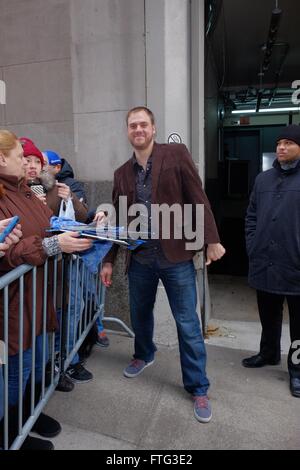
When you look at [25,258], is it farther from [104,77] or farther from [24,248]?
[104,77]

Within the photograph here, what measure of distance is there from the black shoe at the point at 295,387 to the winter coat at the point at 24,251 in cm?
180

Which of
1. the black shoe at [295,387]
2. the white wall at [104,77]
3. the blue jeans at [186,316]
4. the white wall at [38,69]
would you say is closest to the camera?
the blue jeans at [186,316]

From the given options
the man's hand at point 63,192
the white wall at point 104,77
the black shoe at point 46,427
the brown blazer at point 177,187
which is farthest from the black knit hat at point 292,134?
the black shoe at point 46,427

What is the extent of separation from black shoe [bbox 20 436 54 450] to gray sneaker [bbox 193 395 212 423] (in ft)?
2.92

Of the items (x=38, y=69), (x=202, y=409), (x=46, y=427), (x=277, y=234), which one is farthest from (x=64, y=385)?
(x=38, y=69)

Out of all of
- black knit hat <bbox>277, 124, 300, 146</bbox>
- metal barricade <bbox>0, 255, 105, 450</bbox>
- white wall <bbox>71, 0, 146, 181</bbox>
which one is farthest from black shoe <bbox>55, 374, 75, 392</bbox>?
black knit hat <bbox>277, 124, 300, 146</bbox>

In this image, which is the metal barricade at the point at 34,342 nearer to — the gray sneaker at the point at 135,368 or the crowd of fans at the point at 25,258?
the crowd of fans at the point at 25,258

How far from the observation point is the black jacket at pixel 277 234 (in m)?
2.61

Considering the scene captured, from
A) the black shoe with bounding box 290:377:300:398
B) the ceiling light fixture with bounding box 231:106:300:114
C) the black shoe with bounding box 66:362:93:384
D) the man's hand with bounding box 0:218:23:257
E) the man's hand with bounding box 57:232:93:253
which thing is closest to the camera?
the man's hand with bounding box 0:218:23:257

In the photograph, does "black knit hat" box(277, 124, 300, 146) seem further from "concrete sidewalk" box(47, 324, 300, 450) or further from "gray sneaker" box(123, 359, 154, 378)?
"gray sneaker" box(123, 359, 154, 378)

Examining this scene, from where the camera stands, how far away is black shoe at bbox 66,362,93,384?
274 cm

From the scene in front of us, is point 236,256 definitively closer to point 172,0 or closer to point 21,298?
point 172,0

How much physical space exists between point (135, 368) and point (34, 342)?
113cm

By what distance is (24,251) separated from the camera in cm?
176
